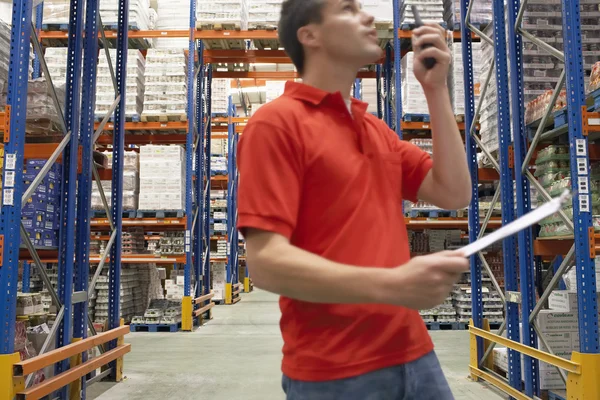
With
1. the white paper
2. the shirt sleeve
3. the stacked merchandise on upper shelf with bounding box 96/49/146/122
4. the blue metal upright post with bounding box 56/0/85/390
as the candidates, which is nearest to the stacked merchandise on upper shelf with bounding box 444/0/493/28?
the stacked merchandise on upper shelf with bounding box 96/49/146/122

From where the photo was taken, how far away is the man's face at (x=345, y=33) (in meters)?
1.38

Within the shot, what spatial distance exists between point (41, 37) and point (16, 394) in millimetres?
7239

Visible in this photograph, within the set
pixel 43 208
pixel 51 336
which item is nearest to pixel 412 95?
pixel 43 208

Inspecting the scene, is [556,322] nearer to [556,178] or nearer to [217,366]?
[556,178]


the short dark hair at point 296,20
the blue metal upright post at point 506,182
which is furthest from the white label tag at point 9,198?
the blue metal upright post at point 506,182

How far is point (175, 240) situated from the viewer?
949 cm

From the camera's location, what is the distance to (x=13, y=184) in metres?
3.62

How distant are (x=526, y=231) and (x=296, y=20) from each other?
12.7 feet

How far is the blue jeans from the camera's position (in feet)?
3.92

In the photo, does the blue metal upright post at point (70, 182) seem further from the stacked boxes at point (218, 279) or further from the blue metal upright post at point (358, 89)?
the stacked boxes at point (218, 279)

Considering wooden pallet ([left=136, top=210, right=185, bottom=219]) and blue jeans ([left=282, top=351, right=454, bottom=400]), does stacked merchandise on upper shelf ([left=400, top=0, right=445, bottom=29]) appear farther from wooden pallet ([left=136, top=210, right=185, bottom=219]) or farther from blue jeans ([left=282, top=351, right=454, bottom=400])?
blue jeans ([left=282, top=351, right=454, bottom=400])

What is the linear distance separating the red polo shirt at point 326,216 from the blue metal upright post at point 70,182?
373 centimetres

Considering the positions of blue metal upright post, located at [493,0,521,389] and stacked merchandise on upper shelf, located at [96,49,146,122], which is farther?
stacked merchandise on upper shelf, located at [96,49,146,122]

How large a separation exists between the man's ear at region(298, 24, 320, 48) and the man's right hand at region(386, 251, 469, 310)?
66cm
